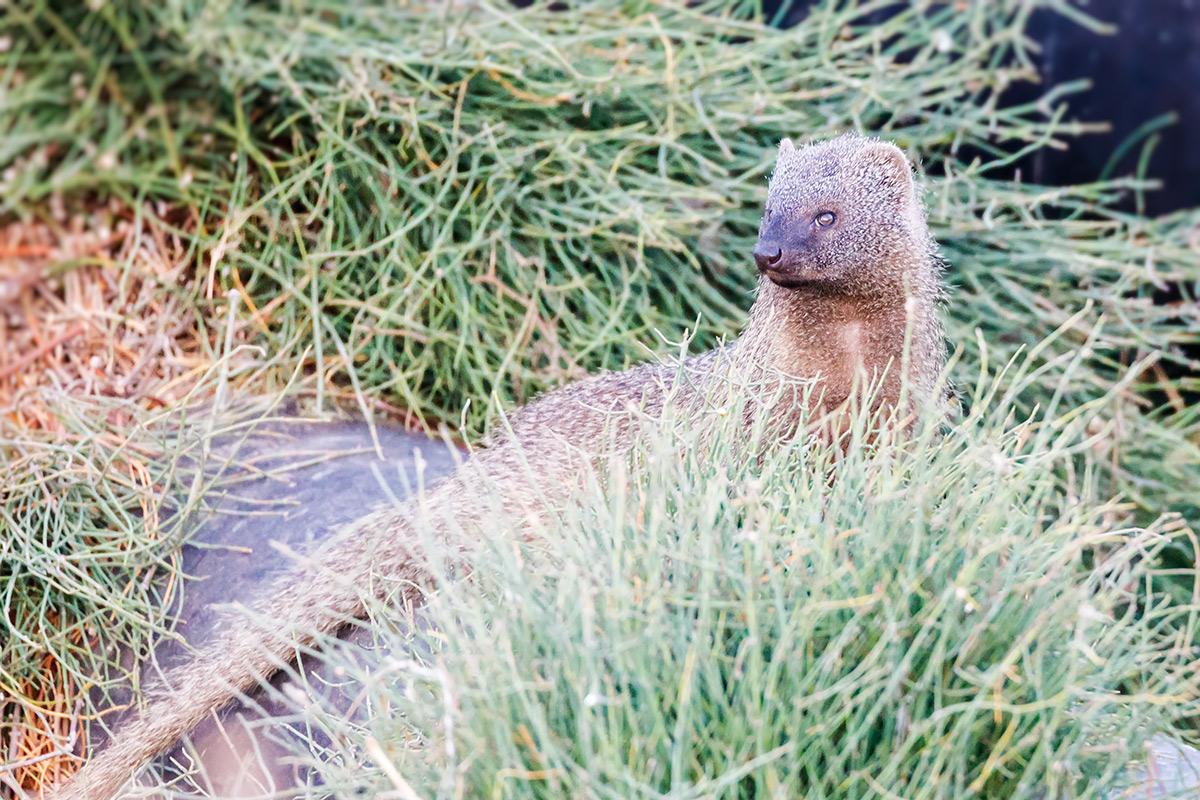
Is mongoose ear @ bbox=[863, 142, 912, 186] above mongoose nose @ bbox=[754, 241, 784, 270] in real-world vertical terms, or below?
above

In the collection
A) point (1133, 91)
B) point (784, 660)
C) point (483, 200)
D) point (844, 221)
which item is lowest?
point (784, 660)

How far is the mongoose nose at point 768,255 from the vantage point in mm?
1597

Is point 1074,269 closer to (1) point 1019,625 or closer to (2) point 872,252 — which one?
(2) point 872,252

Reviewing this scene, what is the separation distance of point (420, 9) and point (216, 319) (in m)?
0.86

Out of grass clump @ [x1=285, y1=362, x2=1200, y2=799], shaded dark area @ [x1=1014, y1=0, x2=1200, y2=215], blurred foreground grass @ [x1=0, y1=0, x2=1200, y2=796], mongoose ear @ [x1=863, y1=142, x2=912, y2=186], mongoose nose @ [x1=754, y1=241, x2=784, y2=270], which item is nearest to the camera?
grass clump @ [x1=285, y1=362, x2=1200, y2=799]

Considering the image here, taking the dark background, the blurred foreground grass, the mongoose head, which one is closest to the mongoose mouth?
the mongoose head

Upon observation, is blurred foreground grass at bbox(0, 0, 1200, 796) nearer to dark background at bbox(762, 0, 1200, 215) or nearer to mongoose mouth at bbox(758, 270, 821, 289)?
dark background at bbox(762, 0, 1200, 215)

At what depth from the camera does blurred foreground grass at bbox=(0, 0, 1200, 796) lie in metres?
2.26

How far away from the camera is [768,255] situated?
160 cm

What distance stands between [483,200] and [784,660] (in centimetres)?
154

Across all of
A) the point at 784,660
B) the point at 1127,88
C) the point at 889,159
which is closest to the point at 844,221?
the point at 889,159

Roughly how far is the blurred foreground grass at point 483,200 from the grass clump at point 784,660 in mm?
1090

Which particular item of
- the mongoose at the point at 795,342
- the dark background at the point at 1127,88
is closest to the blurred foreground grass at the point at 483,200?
the dark background at the point at 1127,88

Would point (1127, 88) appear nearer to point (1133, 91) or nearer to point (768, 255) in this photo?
point (1133, 91)
